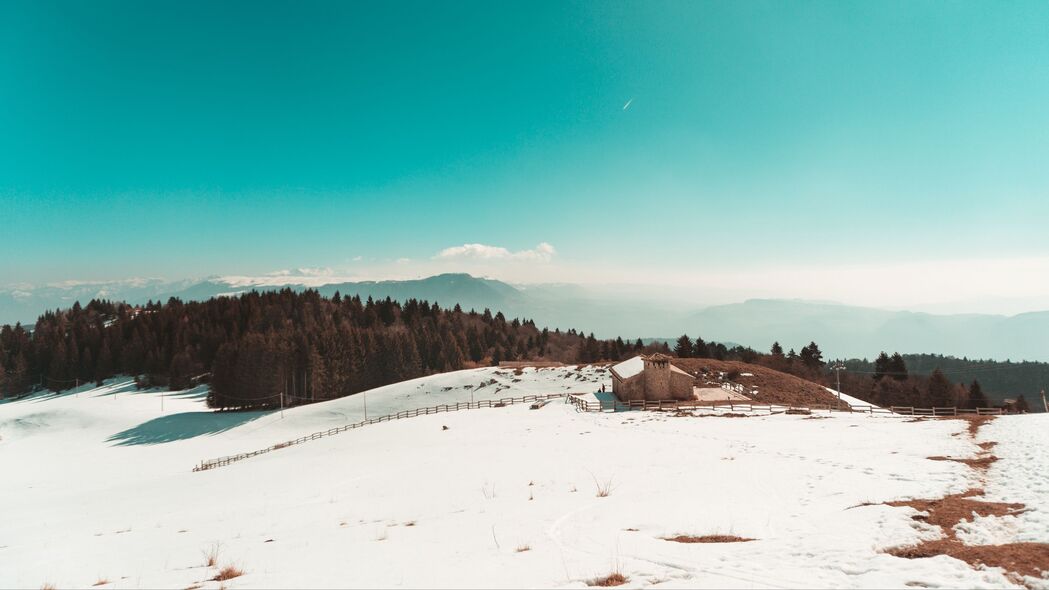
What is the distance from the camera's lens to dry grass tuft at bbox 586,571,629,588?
8.09 metres

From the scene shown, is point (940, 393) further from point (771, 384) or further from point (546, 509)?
point (546, 509)

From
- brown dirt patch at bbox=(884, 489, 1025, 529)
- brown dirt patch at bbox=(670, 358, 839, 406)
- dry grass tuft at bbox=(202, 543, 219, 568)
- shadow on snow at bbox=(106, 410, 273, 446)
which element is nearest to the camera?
brown dirt patch at bbox=(884, 489, 1025, 529)

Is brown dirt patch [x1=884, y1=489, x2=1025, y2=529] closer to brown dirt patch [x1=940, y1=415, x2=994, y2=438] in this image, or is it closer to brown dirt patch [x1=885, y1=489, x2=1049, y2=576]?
brown dirt patch [x1=885, y1=489, x2=1049, y2=576]

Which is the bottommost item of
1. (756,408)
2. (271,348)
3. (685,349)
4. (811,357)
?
(811,357)

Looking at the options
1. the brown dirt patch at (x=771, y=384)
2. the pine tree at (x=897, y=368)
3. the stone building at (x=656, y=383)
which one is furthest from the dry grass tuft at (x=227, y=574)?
the pine tree at (x=897, y=368)

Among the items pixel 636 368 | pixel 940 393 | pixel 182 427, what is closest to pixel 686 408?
pixel 636 368

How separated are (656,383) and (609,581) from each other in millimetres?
43275

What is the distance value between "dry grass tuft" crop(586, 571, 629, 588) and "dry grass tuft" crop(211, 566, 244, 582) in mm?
7981

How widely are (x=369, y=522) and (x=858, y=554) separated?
1292 cm

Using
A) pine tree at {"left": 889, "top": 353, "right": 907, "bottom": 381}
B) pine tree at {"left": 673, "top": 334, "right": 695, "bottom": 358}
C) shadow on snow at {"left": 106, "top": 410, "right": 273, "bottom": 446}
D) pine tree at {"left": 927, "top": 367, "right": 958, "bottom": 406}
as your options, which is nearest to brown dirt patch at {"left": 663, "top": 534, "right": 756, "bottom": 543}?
shadow on snow at {"left": 106, "top": 410, "right": 273, "bottom": 446}

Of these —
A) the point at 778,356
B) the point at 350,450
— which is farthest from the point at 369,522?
the point at 778,356

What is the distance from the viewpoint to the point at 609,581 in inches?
322

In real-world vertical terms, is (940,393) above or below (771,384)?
below

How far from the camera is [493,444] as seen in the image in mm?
29438
